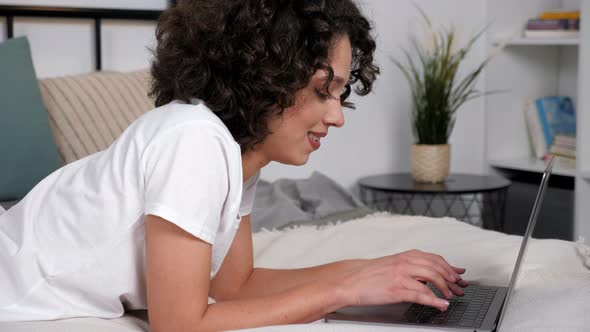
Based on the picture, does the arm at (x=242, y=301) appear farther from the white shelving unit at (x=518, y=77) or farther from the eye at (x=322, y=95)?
the white shelving unit at (x=518, y=77)

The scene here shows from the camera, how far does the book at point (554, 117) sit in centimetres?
324

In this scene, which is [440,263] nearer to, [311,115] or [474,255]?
[311,115]

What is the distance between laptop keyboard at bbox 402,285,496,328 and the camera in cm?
104

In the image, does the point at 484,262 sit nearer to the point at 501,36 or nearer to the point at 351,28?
the point at 351,28

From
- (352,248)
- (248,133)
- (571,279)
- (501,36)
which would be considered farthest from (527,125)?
(248,133)

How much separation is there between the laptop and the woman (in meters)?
0.03

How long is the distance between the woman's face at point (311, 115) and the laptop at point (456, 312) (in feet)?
0.73

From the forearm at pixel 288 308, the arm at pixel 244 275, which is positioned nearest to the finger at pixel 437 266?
the forearm at pixel 288 308

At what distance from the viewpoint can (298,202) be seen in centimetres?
214

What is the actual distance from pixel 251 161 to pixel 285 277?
0.70ft

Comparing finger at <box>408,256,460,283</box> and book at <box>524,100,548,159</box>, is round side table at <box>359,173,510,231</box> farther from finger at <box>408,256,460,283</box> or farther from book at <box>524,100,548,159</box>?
finger at <box>408,256,460,283</box>

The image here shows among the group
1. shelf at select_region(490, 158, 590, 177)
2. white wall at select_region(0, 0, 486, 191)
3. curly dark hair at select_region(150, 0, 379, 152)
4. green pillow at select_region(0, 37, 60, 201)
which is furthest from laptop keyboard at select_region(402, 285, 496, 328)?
shelf at select_region(490, 158, 590, 177)

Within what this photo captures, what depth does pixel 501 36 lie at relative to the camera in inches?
122

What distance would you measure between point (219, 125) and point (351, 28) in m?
0.27
